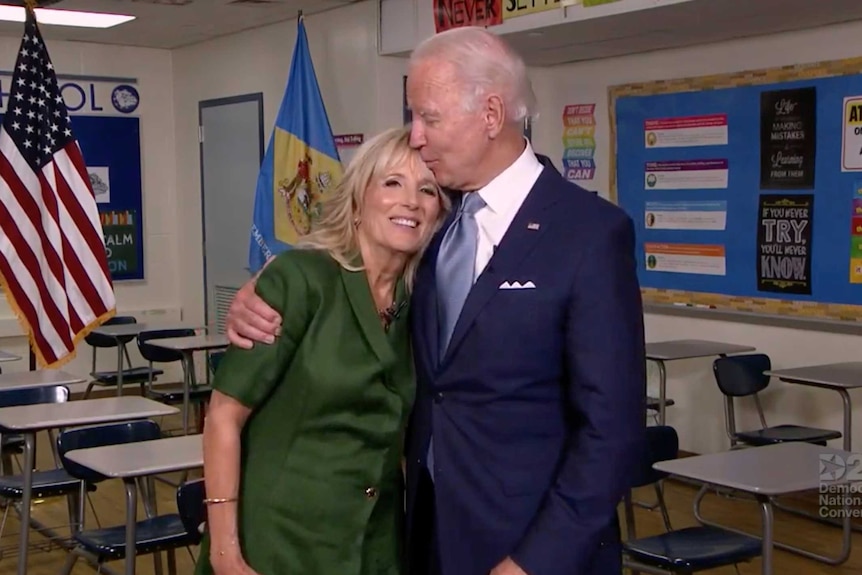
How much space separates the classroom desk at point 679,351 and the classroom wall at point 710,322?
246 mm

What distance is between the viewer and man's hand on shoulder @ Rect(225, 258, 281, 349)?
172 cm

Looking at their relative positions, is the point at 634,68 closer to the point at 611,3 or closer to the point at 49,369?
the point at 611,3

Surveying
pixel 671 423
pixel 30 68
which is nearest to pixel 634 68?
pixel 671 423

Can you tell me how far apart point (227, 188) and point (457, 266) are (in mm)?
6779

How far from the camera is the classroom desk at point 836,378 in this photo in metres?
4.62

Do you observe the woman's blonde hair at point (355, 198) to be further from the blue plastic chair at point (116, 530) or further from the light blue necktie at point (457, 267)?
the blue plastic chair at point (116, 530)

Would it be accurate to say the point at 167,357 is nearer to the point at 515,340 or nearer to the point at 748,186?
the point at 748,186

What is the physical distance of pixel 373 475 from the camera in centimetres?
180

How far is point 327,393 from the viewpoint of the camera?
1.74 m

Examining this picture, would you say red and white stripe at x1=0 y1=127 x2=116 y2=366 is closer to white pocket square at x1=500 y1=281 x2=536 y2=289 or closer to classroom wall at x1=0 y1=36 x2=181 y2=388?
→ classroom wall at x1=0 y1=36 x2=181 y2=388

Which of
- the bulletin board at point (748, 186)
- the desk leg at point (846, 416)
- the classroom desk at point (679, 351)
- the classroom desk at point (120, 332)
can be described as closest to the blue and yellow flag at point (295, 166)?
the classroom desk at point (120, 332)

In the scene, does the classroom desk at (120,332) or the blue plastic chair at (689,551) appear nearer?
the blue plastic chair at (689,551)

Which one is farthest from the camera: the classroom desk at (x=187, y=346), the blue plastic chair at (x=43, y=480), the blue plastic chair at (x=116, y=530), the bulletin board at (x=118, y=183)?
the bulletin board at (x=118, y=183)

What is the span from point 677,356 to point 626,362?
3857mm
